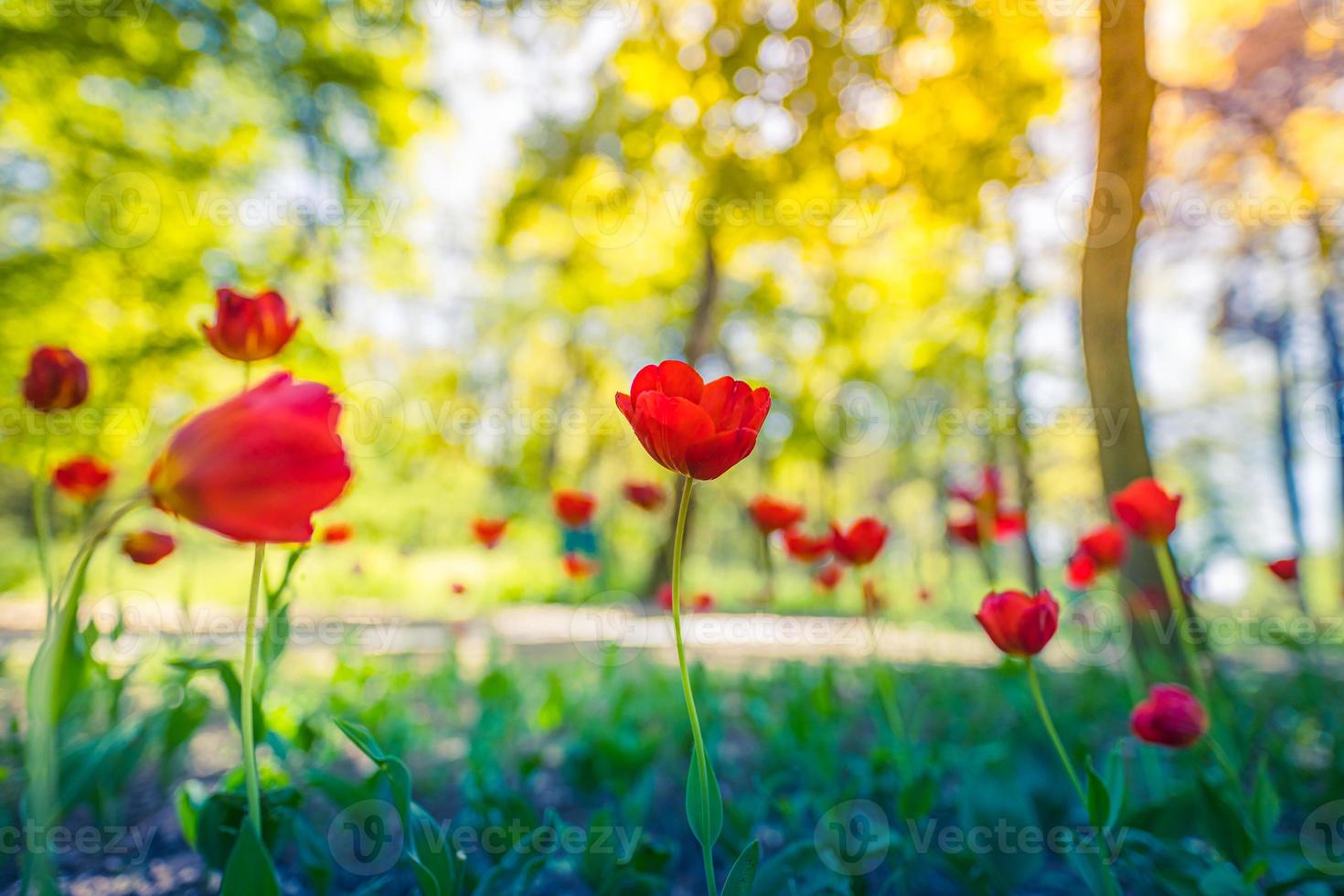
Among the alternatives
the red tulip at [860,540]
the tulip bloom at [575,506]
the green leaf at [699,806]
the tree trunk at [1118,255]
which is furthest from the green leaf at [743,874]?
the tree trunk at [1118,255]

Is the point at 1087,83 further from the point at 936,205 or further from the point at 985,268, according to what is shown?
the point at 985,268

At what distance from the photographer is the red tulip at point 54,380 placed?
118 centimetres

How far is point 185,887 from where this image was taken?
4.18 feet

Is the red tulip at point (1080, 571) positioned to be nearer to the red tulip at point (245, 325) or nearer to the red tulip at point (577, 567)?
the red tulip at point (577, 567)

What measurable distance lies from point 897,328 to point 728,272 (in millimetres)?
2976

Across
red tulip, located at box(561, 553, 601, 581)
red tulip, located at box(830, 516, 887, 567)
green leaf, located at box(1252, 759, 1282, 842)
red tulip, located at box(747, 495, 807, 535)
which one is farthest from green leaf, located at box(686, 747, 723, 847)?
red tulip, located at box(561, 553, 601, 581)

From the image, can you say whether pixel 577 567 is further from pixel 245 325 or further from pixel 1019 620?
pixel 1019 620

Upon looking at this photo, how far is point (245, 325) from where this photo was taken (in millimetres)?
1122

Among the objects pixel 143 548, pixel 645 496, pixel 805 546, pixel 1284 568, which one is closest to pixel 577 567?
pixel 645 496

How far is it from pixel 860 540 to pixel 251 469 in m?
1.28

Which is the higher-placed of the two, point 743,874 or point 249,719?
point 249,719

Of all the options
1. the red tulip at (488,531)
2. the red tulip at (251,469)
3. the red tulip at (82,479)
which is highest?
the red tulip at (251,469)

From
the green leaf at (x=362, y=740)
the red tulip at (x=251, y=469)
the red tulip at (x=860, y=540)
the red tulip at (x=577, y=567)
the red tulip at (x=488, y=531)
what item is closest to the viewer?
the red tulip at (x=251, y=469)

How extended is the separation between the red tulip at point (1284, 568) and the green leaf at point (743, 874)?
8.70 feet
